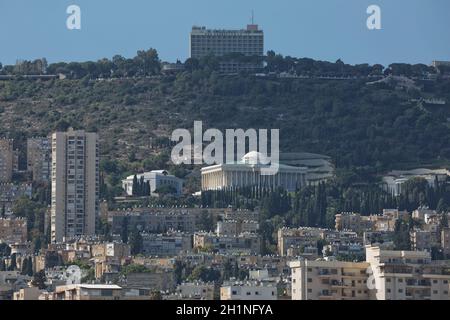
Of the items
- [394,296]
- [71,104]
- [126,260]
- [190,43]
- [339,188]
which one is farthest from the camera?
[190,43]

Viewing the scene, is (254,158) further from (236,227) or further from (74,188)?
(74,188)

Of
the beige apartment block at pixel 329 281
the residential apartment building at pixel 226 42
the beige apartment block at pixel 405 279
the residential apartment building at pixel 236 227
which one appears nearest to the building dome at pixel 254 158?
the residential apartment building at pixel 236 227

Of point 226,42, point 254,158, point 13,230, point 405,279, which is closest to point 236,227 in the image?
point 13,230

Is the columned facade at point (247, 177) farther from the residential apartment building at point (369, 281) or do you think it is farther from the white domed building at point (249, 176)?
the residential apartment building at point (369, 281)

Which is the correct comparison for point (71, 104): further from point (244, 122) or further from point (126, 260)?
point (126, 260)

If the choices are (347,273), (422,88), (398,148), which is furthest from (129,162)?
(347,273)

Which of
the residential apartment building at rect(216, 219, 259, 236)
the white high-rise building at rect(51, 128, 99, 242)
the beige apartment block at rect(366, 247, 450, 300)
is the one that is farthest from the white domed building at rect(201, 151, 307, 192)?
the beige apartment block at rect(366, 247, 450, 300)

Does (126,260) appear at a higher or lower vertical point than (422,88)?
lower

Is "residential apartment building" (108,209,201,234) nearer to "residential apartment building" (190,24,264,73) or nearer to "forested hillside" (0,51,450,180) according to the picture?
"forested hillside" (0,51,450,180)
